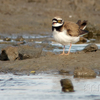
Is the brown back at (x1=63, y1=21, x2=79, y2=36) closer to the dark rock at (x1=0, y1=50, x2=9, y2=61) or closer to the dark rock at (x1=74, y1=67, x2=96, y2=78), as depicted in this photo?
the dark rock at (x1=74, y1=67, x2=96, y2=78)

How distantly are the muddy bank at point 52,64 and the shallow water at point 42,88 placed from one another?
82 centimetres

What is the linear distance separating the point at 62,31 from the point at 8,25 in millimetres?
11152

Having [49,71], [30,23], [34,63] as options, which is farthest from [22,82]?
[30,23]

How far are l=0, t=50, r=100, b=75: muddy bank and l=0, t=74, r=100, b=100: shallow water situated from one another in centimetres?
82

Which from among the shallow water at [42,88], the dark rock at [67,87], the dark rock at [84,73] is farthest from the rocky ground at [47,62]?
the dark rock at [67,87]

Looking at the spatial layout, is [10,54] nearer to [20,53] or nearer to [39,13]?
[20,53]

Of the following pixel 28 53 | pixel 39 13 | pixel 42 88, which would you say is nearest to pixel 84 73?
pixel 42 88

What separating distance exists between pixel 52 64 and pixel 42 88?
2.47 metres

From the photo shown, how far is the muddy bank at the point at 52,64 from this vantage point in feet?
28.2

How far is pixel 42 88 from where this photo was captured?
6.52 meters

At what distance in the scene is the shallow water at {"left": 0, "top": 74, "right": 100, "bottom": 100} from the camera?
586 centimetres

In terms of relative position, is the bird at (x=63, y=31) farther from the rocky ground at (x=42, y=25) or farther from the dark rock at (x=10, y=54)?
the dark rock at (x=10, y=54)

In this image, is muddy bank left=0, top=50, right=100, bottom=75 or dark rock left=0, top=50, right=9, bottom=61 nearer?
muddy bank left=0, top=50, right=100, bottom=75

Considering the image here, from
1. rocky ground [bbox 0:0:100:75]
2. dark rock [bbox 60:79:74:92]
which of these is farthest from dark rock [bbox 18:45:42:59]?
dark rock [bbox 60:79:74:92]
